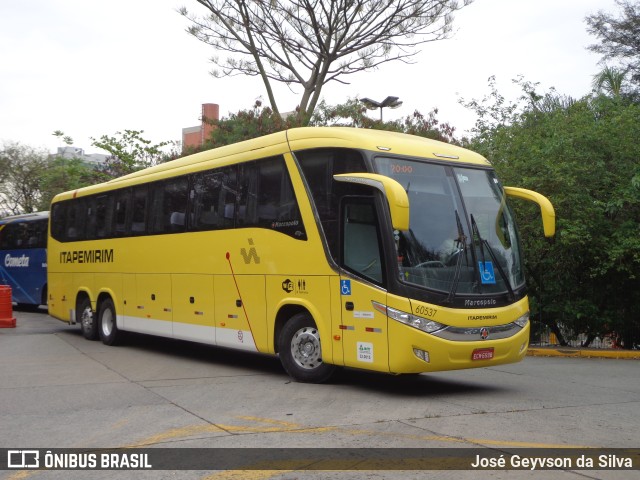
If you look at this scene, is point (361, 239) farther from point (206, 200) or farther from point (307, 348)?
point (206, 200)

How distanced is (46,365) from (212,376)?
11.1ft

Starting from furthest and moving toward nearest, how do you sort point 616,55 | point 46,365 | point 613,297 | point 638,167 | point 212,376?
1. point 616,55
2. point 613,297
3. point 638,167
4. point 46,365
5. point 212,376

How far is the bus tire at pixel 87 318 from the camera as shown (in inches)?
692

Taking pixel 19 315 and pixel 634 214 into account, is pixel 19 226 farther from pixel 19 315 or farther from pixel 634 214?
pixel 634 214

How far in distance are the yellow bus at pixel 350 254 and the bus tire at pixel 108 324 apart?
10.3ft

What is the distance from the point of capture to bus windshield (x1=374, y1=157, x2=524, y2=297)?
959cm

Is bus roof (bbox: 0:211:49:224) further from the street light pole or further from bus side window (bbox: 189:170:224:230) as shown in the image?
bus side window (bbox: 189:170:224:230)

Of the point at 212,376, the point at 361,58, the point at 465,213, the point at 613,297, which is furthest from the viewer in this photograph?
the point at 361,58

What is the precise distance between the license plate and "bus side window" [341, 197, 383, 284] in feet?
4.84

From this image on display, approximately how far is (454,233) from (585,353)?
793 cm

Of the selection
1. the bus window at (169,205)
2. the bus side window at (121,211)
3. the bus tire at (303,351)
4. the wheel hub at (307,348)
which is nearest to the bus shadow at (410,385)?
the bus tire at (303,351)

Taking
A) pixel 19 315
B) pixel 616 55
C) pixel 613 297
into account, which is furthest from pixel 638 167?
pixel 19 315

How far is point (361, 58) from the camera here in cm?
2639

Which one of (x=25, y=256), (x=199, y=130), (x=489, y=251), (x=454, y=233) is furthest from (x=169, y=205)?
(x=199, y=130)
